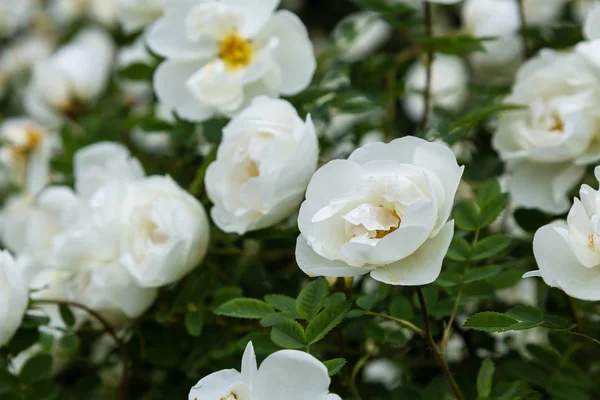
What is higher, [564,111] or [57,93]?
[564,111]

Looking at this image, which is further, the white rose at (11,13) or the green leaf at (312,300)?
the white rose at (11,13)

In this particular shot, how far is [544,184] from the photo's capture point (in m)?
0.62

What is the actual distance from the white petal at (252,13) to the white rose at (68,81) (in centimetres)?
62

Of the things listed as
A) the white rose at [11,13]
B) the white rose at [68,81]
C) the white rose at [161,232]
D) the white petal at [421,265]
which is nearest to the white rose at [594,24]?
the white petal at [421,265]

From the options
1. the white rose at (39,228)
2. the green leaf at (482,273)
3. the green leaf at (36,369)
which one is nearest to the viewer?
the green leaf at (482,273)

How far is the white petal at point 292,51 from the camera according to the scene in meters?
0.63

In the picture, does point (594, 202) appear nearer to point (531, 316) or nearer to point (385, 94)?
point (531, 316)

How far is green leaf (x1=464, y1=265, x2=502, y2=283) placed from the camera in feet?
1.65

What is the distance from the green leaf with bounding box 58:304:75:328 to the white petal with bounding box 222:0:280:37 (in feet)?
0.92

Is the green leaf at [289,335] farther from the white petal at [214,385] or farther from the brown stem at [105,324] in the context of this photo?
the brown stem at [105,324]

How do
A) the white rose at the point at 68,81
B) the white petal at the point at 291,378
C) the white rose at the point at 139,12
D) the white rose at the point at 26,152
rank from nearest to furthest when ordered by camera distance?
1. the white petal at the point at 291,378
2. the white rose at the point at 139,12
3. the white rose at the point at 26,152
4. the white rose at the point at 68,81

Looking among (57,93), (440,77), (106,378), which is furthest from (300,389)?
(440,77)

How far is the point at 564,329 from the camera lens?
439 millimetres

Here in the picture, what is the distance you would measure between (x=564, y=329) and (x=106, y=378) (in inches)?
22.9
